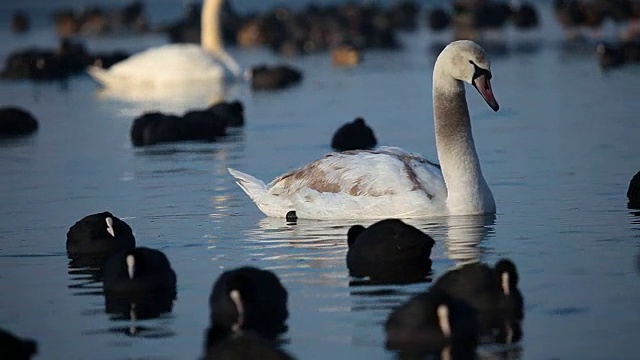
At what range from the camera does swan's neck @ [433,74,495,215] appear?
14141 mm

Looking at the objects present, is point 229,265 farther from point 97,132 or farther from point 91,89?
point 91,89

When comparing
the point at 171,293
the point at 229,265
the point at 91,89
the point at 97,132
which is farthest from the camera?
the point at 91,89

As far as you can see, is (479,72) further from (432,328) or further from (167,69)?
(167,69)

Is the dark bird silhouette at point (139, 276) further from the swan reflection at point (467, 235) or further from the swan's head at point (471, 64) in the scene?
the swan's head at point (471, 64)

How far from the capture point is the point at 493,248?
1267cm

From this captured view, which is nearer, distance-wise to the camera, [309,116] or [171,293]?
[171,293]

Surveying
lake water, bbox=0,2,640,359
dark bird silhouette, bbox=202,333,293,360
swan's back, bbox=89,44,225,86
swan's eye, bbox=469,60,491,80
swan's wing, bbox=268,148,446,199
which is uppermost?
swan's eye, bbox=469,60,491,80

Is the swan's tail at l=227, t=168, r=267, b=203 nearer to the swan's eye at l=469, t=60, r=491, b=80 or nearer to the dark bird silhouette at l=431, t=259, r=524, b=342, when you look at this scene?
the swan's eye at l=469, t=60, r=491, b=80

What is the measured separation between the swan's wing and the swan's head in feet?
2.70

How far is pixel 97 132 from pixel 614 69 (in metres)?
11.2

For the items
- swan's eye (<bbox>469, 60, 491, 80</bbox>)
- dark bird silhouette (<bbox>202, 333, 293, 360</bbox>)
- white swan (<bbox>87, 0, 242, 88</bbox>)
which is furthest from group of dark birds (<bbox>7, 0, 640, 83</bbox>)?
dark bird silhouette (<bbox>202, 333, 293, 360</bbox>)

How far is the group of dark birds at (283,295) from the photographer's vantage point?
9297 mm

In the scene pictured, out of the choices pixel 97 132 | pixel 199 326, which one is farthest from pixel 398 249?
pixel 97 132

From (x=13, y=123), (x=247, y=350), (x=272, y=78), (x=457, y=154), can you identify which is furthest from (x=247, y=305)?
(x=272, y=78)
